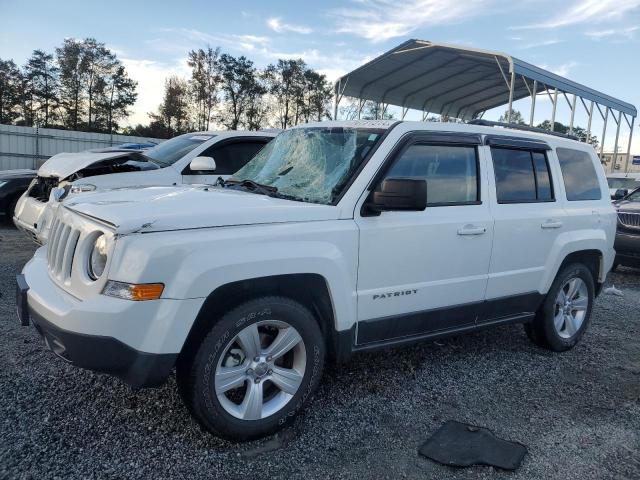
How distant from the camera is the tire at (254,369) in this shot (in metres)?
2.68

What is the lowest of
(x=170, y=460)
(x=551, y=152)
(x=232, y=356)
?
(x=170, y=460)

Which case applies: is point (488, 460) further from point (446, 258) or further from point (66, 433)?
point (66, 433)

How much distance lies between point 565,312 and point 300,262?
10.1ft

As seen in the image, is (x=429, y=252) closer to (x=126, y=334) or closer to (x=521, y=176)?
(x=521, y=176)

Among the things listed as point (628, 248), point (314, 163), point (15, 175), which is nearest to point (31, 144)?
point (15, 175)

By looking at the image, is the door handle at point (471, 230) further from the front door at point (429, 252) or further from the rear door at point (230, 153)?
the rear door at point (230, 153)

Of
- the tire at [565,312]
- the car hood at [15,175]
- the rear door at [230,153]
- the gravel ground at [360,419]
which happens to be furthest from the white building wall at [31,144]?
the tire at [565,312]

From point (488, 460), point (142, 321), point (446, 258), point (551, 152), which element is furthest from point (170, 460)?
point (551, 152)

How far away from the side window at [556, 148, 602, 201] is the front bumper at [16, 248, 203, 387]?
3.62 metres

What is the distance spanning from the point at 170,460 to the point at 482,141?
3.09 m

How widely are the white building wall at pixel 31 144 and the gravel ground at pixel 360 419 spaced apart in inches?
688

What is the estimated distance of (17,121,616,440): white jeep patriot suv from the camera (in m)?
2.52

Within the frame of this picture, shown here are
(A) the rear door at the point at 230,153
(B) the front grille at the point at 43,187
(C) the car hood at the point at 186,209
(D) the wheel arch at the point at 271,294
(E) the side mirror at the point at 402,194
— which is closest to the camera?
(C) the car hood at the point at 186,209

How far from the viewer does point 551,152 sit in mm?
4504
